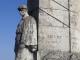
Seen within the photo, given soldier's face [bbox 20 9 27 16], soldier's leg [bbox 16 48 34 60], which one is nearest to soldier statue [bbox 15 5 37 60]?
soldier's leg [bbox 16 48 34 60]

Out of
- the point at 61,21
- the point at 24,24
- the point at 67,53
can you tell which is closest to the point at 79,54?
the point at 67,53

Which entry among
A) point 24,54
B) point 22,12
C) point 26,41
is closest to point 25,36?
point 26,41

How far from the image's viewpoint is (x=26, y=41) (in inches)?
553

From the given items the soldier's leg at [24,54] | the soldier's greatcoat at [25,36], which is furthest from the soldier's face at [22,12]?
the soldier's leg at [24,54]

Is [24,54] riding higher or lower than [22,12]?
lower

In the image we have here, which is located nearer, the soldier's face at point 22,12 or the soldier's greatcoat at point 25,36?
the soldier's greatcoat at point 25,36

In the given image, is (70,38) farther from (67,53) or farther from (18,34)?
(18,34)

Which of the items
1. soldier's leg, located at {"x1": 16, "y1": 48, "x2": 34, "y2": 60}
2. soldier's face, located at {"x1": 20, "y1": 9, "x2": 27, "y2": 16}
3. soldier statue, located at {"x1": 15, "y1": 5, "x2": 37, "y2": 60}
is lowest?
soldier's leg, located at {"x1": 16, "y1": 48, "x2": 34, "y2": 60}

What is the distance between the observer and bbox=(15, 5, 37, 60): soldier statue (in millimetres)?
14055

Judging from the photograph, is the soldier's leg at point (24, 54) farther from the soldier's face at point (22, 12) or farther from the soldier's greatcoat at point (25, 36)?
the soldier's face at point (22, 12)

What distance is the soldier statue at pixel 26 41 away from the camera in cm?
1405

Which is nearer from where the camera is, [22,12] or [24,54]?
[24,54]

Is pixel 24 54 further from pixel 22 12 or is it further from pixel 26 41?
pixel 22 12

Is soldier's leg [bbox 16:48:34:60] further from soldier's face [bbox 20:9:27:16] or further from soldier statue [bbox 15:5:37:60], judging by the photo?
soldier's face [bbox 20:9:27:16]
